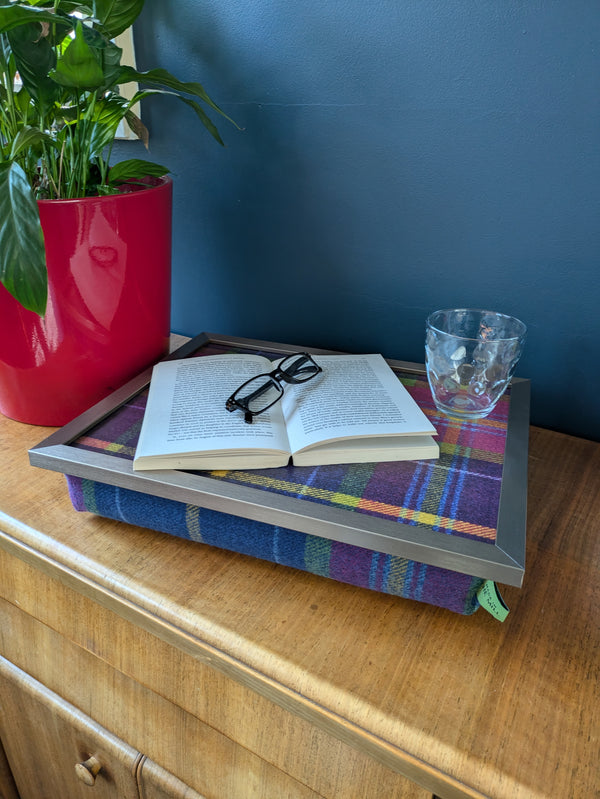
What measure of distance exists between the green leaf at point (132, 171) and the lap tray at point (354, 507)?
0.95ft

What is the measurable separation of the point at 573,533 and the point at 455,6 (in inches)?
22.3

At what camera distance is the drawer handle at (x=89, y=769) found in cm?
63

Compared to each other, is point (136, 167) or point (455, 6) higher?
point (455, 6)

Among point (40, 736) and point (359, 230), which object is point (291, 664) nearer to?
point (40, 736)

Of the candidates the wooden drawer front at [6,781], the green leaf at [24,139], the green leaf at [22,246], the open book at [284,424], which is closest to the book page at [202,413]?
the open book at [284,424]

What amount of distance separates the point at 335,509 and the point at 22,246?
34 centimetres

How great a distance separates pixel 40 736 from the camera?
27.4 inches

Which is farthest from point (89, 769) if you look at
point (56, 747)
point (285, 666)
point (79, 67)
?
point (79, 67)

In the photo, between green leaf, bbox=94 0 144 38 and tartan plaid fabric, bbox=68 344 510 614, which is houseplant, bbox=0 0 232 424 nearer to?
green leaf, bbox=94 0 144 38

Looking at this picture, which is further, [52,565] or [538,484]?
[538,484]

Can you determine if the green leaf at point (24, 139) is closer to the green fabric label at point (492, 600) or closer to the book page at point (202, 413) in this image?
the book page at point (202, 413)

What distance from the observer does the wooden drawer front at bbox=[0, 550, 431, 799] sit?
44cm

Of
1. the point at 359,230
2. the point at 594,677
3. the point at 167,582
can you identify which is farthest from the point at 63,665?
the point at 359,230

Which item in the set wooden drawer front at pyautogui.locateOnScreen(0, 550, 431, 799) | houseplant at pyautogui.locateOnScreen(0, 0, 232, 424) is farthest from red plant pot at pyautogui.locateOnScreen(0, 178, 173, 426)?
wooden drawer front at pyautogui.locateOnScreen(0, 550, 431, 799)
